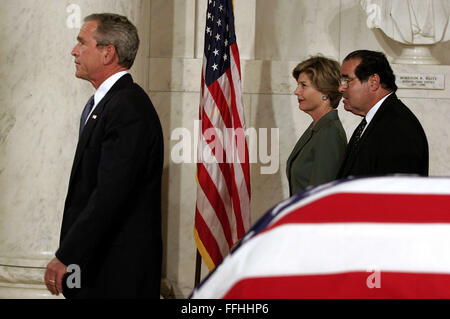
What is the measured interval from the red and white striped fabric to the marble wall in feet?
12.0

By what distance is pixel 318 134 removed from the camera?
177 inches

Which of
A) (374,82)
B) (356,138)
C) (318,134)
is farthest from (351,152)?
(318,134)

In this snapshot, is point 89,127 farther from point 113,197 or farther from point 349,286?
point 349,286

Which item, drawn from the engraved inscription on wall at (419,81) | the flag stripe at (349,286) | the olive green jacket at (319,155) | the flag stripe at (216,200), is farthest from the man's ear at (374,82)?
the engraved inscription on wall at (419,81)

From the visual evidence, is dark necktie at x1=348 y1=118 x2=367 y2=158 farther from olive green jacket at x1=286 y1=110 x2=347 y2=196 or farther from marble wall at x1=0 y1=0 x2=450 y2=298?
marble wall at x1=0 y1=0 x2=450 y2=298

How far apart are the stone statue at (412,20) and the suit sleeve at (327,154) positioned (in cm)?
266

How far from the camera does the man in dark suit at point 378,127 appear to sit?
3.62 metres

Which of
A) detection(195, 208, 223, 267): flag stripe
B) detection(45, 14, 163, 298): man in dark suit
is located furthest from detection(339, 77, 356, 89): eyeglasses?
detection(195, 208, 223, 267): flag stripe

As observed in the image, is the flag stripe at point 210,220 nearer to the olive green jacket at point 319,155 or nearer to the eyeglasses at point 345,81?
the olive green jacket at point 319,155

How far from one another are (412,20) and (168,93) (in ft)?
Answer: 7.47

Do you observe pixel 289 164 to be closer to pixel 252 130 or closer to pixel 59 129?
pixel 59 129

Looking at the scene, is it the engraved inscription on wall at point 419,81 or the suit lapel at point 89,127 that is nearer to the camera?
the suit lapel at point 89,127
